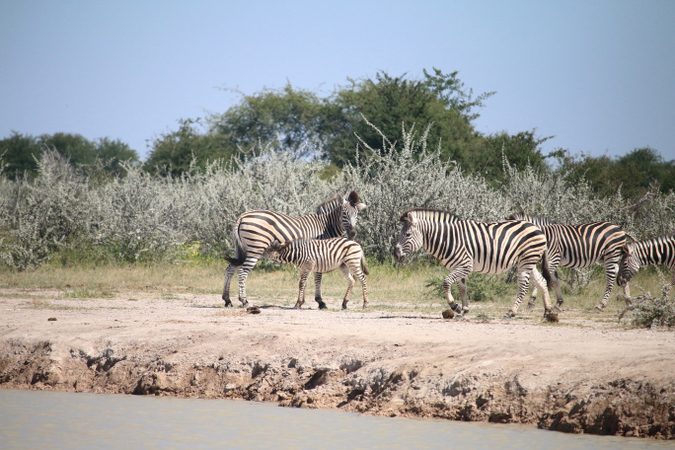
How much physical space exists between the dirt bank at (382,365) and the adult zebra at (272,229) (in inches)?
101

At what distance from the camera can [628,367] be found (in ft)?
17.9

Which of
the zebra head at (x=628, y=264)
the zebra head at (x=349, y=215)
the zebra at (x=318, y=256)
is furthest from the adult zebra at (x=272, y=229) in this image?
the zebra head at (x=628, y=264)

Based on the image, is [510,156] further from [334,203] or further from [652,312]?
[652,312]

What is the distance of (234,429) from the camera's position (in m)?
5.38

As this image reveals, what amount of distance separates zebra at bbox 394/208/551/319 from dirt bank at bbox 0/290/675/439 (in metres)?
0.96

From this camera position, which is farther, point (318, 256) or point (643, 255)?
point (643, 255)

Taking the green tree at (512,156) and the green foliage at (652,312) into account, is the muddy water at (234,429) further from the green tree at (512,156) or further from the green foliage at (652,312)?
Answer: the green tree at (512,156)

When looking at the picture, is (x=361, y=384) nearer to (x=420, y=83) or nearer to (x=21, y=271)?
(x=21, y=271)

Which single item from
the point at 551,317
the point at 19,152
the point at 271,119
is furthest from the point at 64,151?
the point at 551,317

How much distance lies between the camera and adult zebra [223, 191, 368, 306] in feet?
36.9

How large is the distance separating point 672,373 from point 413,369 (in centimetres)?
198

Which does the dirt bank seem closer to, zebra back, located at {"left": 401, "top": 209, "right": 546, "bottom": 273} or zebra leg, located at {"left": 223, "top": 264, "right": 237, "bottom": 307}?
zebra back, located at {"left": 401, "top": 209, "right": 546, "bottom": 273}

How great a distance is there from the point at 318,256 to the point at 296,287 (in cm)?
367

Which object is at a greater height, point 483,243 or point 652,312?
point 483,243
